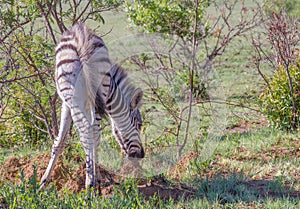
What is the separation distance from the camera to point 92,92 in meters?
5.29

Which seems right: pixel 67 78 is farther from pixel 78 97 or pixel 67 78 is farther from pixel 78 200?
pixel 78 200

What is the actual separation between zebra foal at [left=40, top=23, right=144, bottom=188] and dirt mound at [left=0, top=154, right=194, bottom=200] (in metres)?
0.19

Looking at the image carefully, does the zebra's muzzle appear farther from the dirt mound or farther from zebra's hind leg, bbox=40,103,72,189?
zebra's hind leg, bbox=40,103,72,189

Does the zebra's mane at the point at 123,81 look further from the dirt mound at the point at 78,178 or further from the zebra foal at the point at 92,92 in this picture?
the dirt mound at the point at 78,178

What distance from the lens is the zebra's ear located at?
552 cm

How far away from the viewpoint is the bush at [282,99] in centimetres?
797

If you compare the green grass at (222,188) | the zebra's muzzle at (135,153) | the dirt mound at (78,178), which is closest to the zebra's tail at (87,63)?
the zebra's muzzle at (135,153)

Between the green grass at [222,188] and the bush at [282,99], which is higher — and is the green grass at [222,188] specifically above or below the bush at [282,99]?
below

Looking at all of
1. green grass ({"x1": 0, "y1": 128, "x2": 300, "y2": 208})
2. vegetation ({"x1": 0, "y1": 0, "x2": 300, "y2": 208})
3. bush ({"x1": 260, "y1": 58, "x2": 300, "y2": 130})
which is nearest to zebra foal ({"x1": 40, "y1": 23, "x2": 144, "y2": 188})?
vegetation ({"x1": 0, "y1": 0, "x2": 300, "y2": 208})

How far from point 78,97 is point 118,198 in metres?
1.39

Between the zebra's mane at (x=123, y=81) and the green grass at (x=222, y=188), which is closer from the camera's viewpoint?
the green grass at (x=222, y=188)

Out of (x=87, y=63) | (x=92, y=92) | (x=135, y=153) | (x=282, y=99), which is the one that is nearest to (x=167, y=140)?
(x=135, y=153)

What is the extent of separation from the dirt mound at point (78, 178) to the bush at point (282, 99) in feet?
11.4

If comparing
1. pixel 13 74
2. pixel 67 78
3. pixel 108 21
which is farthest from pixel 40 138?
pixel 108 21
